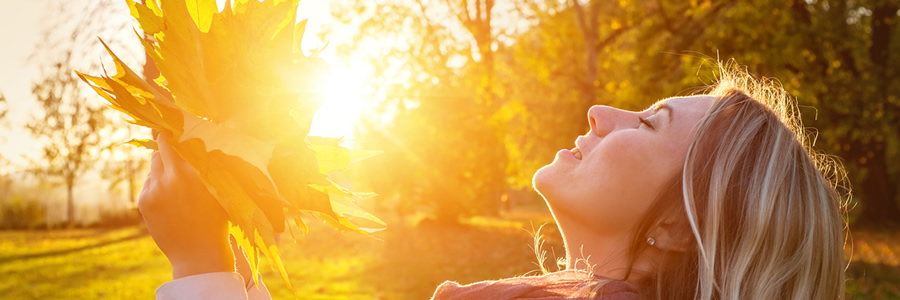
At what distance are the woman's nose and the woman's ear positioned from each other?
0.35 metres

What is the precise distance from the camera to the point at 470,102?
19.3 metres

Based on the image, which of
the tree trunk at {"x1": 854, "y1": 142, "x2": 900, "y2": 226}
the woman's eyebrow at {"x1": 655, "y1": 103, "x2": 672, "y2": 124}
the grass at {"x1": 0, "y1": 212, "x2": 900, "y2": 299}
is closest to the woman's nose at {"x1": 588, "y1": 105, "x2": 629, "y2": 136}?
the woman's eyebrow at {"x1": 655, "y1": 103, "x2": 672, "y2": 124}

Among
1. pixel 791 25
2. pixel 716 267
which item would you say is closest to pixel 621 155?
pixel 716 267

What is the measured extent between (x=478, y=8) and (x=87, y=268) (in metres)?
14.6

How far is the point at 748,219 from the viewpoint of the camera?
1936 mm

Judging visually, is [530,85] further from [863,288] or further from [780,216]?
[780,216]

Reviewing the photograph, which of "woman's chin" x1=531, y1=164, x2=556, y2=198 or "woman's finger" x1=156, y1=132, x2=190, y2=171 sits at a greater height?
"woman's finger" x1=156, y1=132, x2=190, y2=171

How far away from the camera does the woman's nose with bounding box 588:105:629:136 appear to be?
2131 mm

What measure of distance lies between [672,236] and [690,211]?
0.53 feet

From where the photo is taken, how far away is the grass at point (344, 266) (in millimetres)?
8359

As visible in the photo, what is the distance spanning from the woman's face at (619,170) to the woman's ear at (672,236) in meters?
0.08

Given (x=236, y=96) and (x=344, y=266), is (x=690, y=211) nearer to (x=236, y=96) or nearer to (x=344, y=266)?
(x=236, y=96)

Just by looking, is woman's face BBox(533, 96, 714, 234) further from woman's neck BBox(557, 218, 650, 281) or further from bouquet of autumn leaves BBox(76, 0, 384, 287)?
bouquet of autumn leaves BBox(76, 0, 384, 287)

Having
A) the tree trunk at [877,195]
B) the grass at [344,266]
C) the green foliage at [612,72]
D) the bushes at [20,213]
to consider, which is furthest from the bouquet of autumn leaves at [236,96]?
the tree trunk at [877,195]
